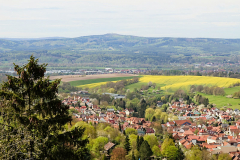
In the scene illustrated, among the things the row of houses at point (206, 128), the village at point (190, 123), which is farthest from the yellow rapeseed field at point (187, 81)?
the row of houses at point (206, 128)

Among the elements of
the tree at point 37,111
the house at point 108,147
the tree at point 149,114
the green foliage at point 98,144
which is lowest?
the tree at point 149,114

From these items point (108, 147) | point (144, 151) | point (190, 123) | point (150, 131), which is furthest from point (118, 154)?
point (190, 123)

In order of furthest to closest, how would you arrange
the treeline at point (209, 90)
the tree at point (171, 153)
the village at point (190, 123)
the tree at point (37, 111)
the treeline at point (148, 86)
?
the treeline at point (148, 86)
the treeline at point (209, 90)
the village at point (190, 123)
the tree at point (171, 153)
the tree at point (37, 111)

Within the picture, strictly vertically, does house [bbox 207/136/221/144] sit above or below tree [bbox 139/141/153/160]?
below

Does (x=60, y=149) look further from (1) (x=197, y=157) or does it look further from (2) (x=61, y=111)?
(1) (x=197, y=157)

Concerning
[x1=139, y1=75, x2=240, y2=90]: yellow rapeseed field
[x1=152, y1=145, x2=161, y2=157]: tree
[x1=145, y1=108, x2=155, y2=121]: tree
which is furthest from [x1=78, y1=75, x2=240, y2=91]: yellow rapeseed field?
[x1=152, y1=145, x2=161, y2=157]: tree

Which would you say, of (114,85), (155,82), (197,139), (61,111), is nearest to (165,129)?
(197,139)

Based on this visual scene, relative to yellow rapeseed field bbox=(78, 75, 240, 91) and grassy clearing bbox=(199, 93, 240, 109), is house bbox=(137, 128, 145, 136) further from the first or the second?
yellow rapeseed field bbox=(78, 75, 240, 91)

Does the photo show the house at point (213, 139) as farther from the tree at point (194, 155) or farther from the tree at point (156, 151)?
the tree at point (156, 151)
